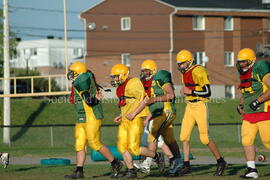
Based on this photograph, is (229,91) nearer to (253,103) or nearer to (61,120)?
(61,120)

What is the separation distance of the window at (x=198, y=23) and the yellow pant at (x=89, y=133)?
43.7 meters

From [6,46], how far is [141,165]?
20.5 m

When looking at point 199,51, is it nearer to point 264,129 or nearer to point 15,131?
point 15,131

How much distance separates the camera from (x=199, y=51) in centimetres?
5747

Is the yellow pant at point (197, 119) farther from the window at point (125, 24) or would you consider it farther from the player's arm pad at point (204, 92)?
the window at point (125, 24)

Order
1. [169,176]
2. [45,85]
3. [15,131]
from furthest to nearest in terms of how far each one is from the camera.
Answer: [45,85] < [15,131] < [169,176]

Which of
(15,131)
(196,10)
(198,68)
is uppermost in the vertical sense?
(196,10)

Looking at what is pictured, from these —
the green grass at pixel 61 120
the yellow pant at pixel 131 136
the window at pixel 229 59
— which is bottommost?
the green grass at pixel 61 120

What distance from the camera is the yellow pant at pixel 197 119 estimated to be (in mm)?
13730

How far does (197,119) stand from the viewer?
1382 cm

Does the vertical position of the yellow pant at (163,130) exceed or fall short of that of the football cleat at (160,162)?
it exceeds it

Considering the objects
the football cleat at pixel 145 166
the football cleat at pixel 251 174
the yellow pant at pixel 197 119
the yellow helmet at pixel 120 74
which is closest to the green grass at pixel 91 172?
the football cleat at pixel 145 166

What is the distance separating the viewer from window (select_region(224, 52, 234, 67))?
59.4m

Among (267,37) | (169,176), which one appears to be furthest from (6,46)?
(267,37)
